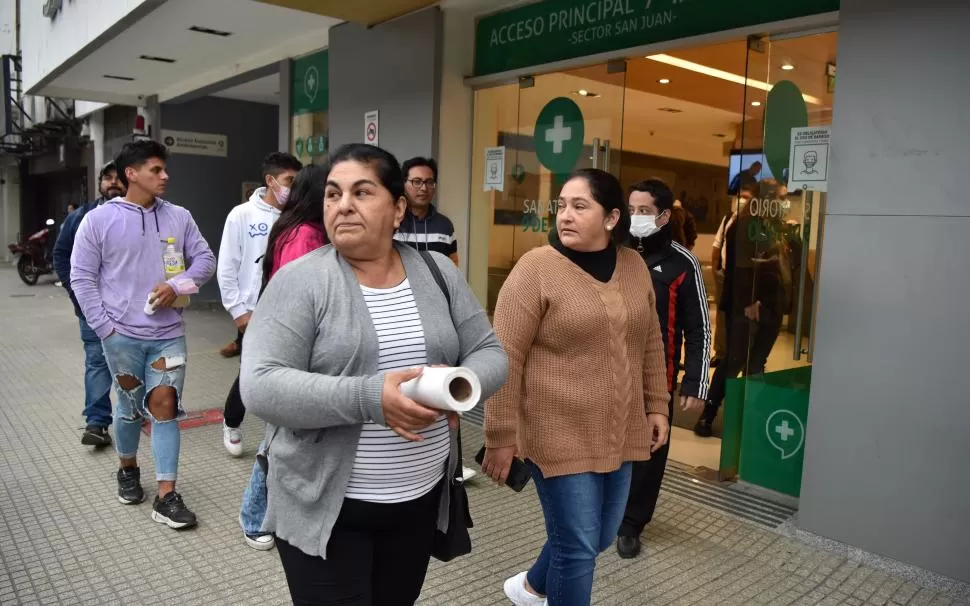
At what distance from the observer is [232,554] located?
11.8 ft

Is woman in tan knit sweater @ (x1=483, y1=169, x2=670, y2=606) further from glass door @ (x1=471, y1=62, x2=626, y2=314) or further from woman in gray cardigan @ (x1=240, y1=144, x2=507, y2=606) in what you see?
glass door @ (x1=471, y1=62, x2=626, y2=314)

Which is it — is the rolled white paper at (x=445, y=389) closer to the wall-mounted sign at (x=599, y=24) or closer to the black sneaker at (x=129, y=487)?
the black sneaker at (x=129, y=487)

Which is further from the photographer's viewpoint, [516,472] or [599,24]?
[599,24]

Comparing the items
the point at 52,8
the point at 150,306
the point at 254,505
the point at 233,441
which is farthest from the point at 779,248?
the point at 52,8

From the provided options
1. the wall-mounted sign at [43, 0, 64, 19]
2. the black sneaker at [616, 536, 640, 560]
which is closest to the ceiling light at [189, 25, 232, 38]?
the wall-mounted sign at [43, 0, 64, 19]

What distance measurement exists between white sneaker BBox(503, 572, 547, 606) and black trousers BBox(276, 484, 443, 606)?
3.55 feet

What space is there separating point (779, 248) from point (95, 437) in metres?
4.66

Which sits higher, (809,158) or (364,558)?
(809,158)

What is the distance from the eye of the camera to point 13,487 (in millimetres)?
4410

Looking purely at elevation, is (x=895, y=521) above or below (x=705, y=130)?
below

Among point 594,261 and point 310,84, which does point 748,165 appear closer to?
point 594,261

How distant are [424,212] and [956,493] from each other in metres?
3.20

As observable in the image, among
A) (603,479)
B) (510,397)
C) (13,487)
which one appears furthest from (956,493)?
(13,487)

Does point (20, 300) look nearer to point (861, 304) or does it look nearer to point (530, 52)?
point (530, 52)
